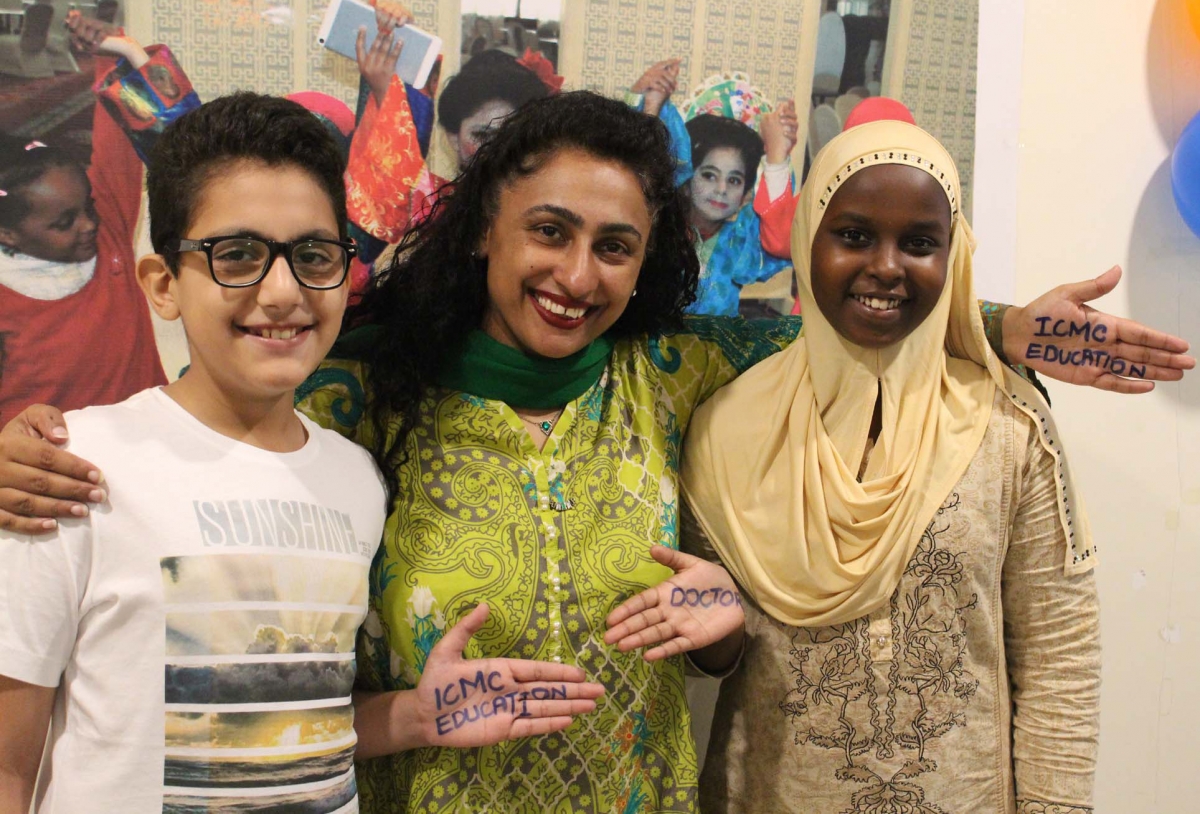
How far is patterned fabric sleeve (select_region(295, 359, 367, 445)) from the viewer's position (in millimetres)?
1440

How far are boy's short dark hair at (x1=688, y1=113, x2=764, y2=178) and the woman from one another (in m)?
0.35

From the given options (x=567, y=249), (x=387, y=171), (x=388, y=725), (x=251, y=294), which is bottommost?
(x=388, y=725)

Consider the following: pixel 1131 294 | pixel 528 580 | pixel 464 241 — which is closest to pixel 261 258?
pixel 464 241

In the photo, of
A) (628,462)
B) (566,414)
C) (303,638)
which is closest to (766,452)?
(628,462)

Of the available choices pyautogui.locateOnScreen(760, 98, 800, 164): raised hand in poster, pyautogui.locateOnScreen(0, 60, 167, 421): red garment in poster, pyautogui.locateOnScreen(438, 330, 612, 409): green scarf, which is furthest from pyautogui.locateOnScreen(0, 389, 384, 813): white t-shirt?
pyautogui.locateOnScreen(760, 98, 800, 164): raised hand in poster

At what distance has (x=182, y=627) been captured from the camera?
108 cm

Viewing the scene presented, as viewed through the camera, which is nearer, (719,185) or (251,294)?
(251,294)

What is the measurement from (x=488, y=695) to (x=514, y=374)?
48 cm

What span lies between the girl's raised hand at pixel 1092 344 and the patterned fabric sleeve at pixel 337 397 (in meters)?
1.06

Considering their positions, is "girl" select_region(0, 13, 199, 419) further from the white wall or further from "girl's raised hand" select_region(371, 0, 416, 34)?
the white wall

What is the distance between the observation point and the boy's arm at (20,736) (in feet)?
3.35

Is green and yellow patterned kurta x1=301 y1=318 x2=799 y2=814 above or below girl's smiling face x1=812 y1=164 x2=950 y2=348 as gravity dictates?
below

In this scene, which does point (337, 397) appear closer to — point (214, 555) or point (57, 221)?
point (214, 555)

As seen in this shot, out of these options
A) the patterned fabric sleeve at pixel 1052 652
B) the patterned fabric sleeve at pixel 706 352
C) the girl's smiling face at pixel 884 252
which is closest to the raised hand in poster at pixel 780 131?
the patterned fabric sleeve at pixel 706 352
